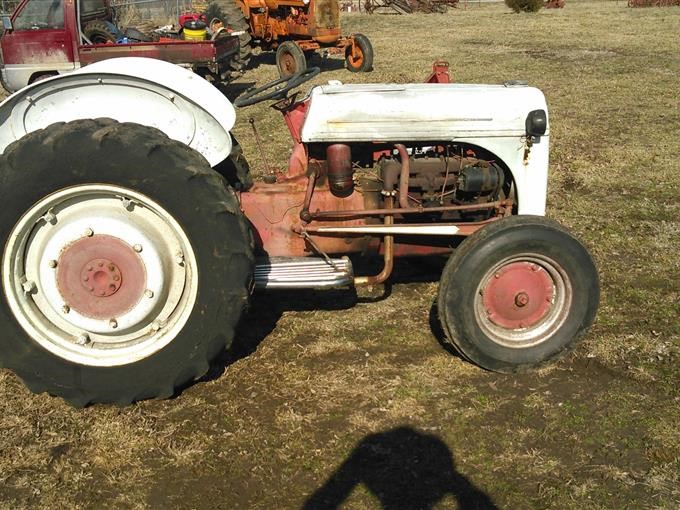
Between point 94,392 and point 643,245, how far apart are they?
396 centimetres

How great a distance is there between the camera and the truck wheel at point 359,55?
42.9ft

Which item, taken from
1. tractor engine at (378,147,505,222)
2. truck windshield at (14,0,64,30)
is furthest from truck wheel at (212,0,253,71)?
tractor engine at (378,147,505,222)

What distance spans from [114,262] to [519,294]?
199 centimetres

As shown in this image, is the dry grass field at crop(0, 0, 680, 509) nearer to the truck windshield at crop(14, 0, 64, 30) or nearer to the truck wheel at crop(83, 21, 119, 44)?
the truck windshield at crop(14, 0, 64, 30)

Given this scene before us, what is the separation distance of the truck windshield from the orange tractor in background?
10.1ft

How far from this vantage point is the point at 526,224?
318cm

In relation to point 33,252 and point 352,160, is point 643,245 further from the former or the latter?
point 33,252

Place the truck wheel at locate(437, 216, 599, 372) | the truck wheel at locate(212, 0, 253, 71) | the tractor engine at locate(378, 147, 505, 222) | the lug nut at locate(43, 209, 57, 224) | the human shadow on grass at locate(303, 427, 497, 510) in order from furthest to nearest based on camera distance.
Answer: the truck wheel at locate(212, 0, 253, 71) → the tractor engine at locate(378, 147, 505, 222) → the truck wheel at locate(437, 216, 599, 372) → the lug nut at locate(43, 209, 57, 224) → the human shadow on grass at locate(303, 427, 497, 510)

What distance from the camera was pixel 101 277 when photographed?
3.10 m

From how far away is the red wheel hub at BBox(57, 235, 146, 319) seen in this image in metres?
3.09

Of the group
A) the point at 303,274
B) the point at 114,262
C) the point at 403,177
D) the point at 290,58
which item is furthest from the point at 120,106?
the point at 290,58

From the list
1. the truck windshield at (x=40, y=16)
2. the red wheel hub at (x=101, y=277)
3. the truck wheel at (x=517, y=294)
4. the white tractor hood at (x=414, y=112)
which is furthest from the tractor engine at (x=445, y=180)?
the truck windshield at (x=40, y=16)

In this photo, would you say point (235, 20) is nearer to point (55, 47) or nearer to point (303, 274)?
point (55, 47)

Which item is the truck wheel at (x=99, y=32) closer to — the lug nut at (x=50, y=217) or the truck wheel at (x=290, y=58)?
the truck wheel at (x=290, y=58)
